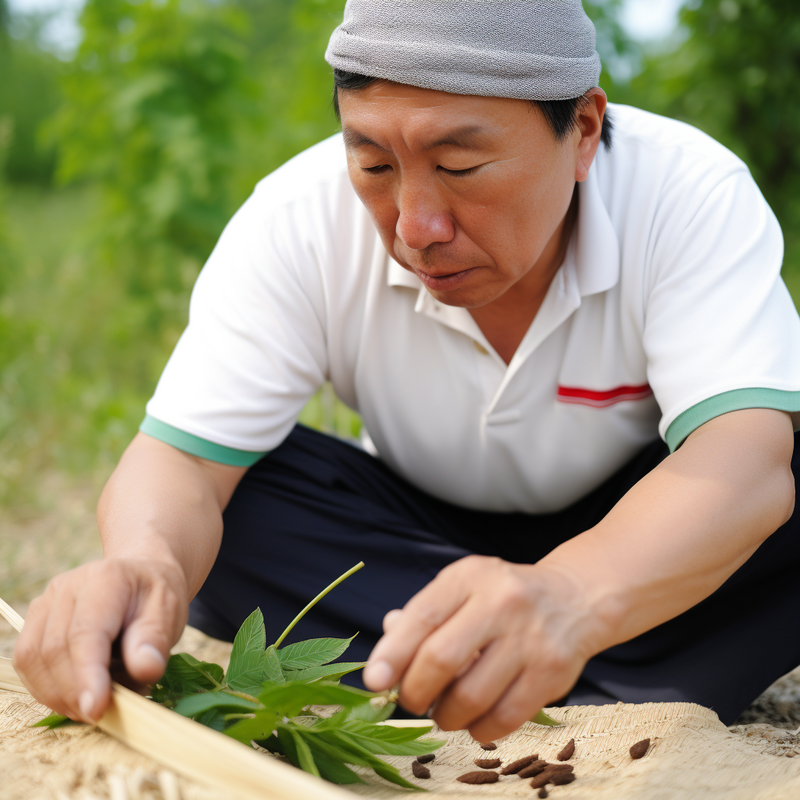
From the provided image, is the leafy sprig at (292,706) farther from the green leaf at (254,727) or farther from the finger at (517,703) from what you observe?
the finger at (517,703)

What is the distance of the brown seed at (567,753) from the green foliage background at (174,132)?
3304 mm

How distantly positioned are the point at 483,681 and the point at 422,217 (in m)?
0.85

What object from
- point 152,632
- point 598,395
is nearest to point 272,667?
point 152,632

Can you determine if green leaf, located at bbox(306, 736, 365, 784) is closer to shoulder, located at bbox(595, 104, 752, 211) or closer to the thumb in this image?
the thumb

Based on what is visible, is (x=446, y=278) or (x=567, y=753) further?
(x=446, y=278)

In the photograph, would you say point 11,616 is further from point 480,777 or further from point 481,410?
point 481,410

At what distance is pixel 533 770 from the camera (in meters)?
1.55

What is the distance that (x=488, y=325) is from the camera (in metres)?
2.19

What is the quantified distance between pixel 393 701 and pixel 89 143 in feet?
18.2

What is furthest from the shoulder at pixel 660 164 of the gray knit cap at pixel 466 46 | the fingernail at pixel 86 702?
the fingernail at pixel 86 702

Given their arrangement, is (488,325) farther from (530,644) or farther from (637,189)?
(530,644)

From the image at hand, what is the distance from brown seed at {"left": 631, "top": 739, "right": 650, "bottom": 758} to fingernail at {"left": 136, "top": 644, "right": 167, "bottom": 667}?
857 mm

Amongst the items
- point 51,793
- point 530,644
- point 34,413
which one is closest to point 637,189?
point 530,644

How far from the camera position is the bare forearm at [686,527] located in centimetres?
143
